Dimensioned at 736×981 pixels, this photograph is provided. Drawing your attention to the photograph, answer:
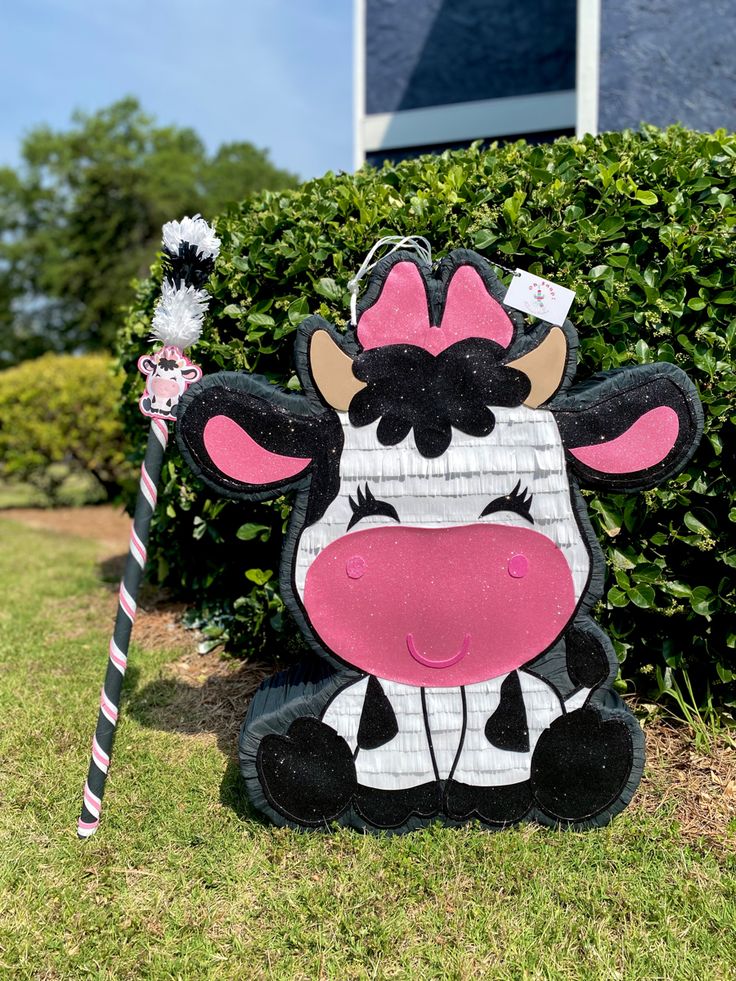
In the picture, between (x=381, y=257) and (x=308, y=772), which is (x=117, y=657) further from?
(x=381, y=257)

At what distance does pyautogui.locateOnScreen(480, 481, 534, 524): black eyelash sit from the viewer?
2.71 m

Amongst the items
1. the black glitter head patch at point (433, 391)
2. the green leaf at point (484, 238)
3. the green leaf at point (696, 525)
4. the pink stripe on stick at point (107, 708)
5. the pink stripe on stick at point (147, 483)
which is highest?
the green leaf at point (484, 238)

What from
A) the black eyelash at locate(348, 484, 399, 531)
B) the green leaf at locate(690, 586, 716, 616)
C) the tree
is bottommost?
the green leaf at locate(690, 586, 716, 616)

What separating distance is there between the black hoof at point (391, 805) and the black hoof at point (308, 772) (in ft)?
0.18

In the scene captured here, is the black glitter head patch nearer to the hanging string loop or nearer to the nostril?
the hanging string loop

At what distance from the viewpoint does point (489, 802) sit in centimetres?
270

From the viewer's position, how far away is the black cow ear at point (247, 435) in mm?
2596

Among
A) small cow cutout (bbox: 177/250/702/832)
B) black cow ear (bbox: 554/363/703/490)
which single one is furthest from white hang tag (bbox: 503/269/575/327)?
black cow ear (bbox: 554/363/703/490)

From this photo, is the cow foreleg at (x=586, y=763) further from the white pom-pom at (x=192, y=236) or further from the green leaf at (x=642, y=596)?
the white pom-pom at (x=192, y=236)

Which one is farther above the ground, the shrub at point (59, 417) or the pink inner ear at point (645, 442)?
the shrub at point (59, 417)

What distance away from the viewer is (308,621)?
269 centimetres

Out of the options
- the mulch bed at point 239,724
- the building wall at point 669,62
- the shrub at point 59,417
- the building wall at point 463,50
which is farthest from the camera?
the shrub at point 59,417

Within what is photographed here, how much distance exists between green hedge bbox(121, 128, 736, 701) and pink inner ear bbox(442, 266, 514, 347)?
568 mm

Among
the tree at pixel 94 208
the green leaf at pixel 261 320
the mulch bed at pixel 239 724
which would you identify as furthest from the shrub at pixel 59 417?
the tree at pixel 94 208
